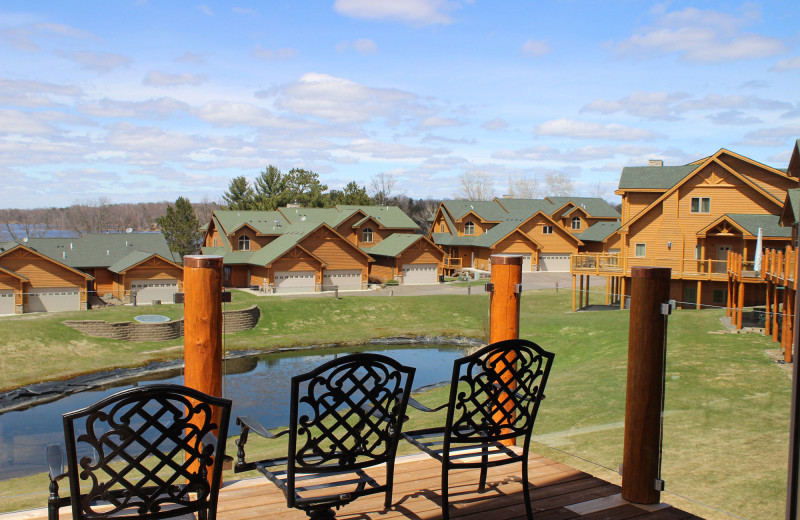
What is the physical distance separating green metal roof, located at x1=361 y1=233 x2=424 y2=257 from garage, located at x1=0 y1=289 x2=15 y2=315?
73.2 ft

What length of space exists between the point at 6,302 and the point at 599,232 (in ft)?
131

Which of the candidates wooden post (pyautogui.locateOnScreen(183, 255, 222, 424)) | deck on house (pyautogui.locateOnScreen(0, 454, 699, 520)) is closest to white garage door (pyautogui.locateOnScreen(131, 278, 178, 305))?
wooden post (pyautogui.locateOnScreen(183, 255, 222, 424))

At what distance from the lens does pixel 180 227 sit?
51.8 metres

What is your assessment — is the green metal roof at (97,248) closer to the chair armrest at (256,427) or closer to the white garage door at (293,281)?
the white garage door at (293,281)

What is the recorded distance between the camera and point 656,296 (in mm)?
3920

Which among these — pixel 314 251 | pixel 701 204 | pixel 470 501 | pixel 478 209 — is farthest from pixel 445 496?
pixel 478 209

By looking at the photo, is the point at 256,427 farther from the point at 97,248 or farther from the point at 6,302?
the point at 97,248

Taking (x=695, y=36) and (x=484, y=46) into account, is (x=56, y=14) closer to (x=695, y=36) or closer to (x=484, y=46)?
(x=695, y=36)

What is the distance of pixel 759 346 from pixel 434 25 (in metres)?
8.87

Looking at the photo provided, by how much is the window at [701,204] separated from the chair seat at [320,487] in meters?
29.1

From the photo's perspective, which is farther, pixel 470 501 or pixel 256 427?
pixel 470 501

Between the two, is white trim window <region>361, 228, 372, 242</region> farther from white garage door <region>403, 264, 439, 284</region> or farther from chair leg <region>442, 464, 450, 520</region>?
chair leg <region>442, 464, 450, 520</region>

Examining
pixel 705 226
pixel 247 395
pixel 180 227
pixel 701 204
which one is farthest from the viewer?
pixel 180 227

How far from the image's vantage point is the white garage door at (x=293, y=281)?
3853cm
